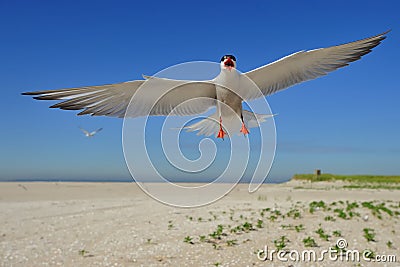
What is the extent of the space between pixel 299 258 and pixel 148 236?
2737 millimetres

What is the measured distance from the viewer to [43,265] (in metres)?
6.21

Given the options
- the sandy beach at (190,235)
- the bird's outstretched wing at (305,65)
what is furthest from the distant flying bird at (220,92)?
the sandy beach at (190,235)

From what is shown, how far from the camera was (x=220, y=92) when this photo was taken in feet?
9.85

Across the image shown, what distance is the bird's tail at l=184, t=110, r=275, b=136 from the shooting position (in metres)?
3.15

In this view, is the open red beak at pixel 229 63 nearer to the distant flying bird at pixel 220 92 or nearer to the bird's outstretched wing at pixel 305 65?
the distant flying bird at pixel 220 92

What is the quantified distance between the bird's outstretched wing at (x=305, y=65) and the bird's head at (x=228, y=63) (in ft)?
0.93

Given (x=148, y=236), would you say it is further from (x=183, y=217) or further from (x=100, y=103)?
(x=100, y=103)

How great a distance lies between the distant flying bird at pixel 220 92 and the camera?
288 centimetres

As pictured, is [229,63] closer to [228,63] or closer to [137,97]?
[228,63]

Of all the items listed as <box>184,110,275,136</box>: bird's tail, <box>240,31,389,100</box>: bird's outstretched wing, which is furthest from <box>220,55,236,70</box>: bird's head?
<box>184,110,275,136</box>: bird's tail

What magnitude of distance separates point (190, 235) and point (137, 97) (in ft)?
15.2

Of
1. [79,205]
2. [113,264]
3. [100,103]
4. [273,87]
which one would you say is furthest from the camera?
[79,205]

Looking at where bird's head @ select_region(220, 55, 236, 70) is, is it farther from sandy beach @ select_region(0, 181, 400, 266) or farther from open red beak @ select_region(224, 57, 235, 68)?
sandy beach @ select_region(0, 181, 400, 266)

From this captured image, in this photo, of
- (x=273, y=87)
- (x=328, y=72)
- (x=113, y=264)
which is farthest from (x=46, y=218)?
(x=328, y=72)
